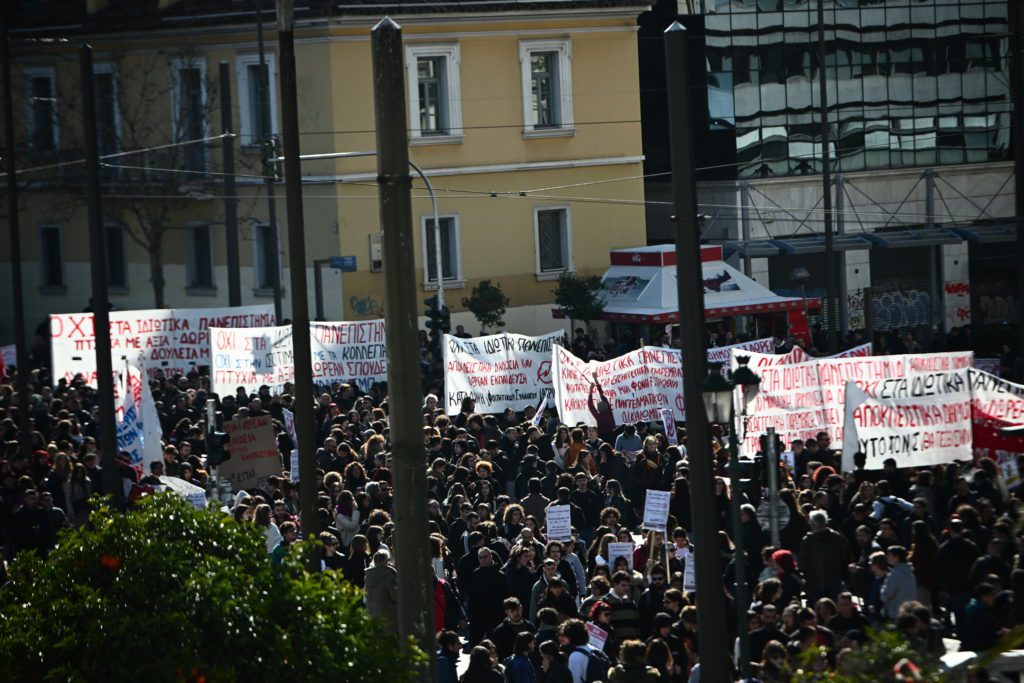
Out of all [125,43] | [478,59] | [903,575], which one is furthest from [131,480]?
[125,43]

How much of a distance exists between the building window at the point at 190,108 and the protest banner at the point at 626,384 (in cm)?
2254

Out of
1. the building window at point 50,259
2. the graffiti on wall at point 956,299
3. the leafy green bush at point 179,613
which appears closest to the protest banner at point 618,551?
the leafy green bush at point 179,613

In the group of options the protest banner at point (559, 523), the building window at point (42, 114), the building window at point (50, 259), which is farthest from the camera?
the building window at point (50, 259)

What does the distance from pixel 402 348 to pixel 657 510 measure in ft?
27.5

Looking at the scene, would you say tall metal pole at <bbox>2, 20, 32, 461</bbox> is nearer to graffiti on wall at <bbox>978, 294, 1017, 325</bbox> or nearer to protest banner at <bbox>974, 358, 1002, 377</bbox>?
protest banner at <bbox>974, 358, 1002, 377</bbox>

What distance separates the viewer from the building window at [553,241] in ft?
144

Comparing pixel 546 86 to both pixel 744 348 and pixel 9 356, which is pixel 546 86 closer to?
pixel 9 356

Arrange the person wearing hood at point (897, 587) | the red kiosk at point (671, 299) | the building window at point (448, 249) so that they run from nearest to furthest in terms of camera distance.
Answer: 1. the person wearing hood at point (897, 587)
2. the red kiosk at point (671, 299)
3. the building window at point (448, 249)

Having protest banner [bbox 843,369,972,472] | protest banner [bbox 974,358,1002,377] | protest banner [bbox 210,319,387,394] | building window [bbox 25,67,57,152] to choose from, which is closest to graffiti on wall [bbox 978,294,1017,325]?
protest banner [bbox 974,358,1002,377]

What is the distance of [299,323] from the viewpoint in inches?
496

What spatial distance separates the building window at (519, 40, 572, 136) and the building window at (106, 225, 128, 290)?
1233cm

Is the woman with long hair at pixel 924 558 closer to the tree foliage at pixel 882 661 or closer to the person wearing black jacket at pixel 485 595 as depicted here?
the person wearing black jacket at pixel 485 595

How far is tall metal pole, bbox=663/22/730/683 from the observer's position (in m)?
10.9

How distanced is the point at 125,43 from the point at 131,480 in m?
27.5
